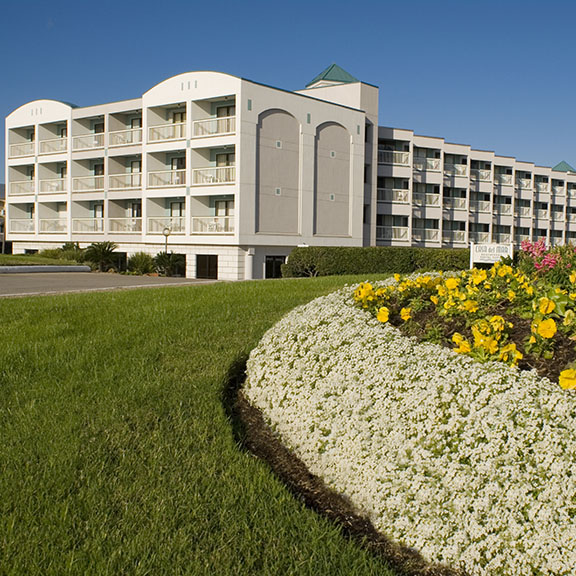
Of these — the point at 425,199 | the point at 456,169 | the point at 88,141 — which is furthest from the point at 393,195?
the point at 88,141

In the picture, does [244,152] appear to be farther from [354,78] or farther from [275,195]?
[354,78]

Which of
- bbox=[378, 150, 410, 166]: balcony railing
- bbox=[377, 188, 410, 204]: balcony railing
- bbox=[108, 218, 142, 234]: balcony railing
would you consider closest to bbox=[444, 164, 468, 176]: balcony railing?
bbox=[378, 150, 410, 166]: balcony railing

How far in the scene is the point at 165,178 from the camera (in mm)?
40062

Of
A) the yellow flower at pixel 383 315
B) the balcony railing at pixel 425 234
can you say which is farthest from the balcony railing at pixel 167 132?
the yellow flower at pixel 383 315

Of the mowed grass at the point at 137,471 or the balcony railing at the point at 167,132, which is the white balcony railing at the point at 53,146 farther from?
the mowed grass at the point at 137,471

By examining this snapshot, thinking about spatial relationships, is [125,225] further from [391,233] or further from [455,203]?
[455,203]

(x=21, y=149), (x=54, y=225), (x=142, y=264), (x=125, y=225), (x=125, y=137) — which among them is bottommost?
(x=142, y=264)

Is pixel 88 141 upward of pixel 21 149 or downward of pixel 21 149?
downward

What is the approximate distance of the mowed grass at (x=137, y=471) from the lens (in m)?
3.46

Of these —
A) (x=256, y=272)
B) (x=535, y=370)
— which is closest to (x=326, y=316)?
(x=535, y=370)

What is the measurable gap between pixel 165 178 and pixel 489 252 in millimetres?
33282

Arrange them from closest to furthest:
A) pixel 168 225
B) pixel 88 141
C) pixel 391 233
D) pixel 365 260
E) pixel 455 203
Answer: pixel 365 260 < pixel 168 225 < pixel 88 141 < pixel 391 233 < pixel 455 203

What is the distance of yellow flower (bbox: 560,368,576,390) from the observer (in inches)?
155

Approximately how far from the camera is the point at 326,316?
6484 millimetres
